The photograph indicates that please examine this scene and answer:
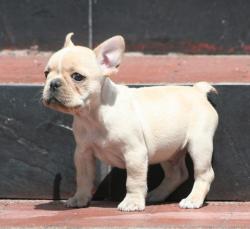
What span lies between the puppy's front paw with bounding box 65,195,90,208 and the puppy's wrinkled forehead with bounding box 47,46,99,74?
2.84ft

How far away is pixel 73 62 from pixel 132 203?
0.91 meters

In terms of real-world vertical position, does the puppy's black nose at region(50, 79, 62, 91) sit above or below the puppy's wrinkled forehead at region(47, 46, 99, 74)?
below

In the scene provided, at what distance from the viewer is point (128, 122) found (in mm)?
5812

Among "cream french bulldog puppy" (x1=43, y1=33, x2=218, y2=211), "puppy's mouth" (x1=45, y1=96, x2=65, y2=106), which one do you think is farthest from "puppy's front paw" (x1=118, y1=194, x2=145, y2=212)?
"puppy's mouth" (x1=45, y1=96, x2=65, y2=106)

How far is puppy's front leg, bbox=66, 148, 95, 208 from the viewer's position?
6.02 metres

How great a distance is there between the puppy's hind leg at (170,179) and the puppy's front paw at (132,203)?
0.40 meters

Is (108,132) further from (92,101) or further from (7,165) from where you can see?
(7,165)

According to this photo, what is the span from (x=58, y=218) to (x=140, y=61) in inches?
105

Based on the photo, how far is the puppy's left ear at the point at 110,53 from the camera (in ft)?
18.9

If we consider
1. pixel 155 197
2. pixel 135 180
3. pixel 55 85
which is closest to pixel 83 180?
pixel 135 180

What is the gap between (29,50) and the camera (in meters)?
8.56

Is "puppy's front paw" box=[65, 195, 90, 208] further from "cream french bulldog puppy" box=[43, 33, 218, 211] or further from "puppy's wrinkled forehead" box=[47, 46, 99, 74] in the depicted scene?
"puppy's wrinkled forehead" box=[47, 46, 99, 74]

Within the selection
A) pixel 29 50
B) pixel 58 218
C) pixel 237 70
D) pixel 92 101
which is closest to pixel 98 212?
pixel 58 218

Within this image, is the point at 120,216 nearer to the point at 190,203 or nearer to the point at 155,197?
the point at 190,203
